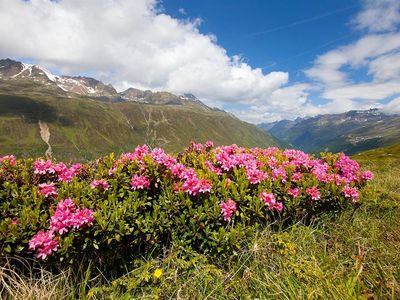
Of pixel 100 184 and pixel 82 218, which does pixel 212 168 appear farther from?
pixel 82 218

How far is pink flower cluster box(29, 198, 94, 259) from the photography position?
573 centimetres

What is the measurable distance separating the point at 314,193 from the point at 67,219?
572 centimetres

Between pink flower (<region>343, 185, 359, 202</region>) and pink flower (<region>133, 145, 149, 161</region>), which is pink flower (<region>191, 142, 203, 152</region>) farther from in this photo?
pink flower (<region>343, 185, 359, 202</region>)

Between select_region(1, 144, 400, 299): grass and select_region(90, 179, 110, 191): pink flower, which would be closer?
select_region(1, 144, 400, 299): grass

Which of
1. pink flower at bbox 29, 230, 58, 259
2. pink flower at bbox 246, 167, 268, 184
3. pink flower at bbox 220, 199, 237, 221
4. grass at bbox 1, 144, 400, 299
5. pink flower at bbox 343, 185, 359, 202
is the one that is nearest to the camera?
grass at bbox 1, 144, 400, 299

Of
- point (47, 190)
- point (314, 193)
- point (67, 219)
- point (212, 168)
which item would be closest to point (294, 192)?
point (314, 193)

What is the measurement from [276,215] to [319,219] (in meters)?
1.26

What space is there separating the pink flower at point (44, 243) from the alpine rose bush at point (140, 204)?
17mm

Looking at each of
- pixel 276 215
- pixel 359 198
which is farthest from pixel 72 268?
pixel 359 198

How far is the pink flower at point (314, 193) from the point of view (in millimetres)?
8000

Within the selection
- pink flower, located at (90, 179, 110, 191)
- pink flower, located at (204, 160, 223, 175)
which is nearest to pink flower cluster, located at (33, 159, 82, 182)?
pink flower, located at (90, 179, 110, 191)

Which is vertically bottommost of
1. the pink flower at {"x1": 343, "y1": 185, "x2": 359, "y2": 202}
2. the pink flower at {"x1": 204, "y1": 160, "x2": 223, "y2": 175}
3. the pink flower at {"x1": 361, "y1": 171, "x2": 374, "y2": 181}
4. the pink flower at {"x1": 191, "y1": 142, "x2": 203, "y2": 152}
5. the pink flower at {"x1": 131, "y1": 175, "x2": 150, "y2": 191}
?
the pink flower at {"x1": 343, "y1": 185, "x2": 359, "y2": 202}

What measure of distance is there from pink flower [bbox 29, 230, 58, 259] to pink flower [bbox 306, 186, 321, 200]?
19.2ft

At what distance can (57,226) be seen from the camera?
5867mm
